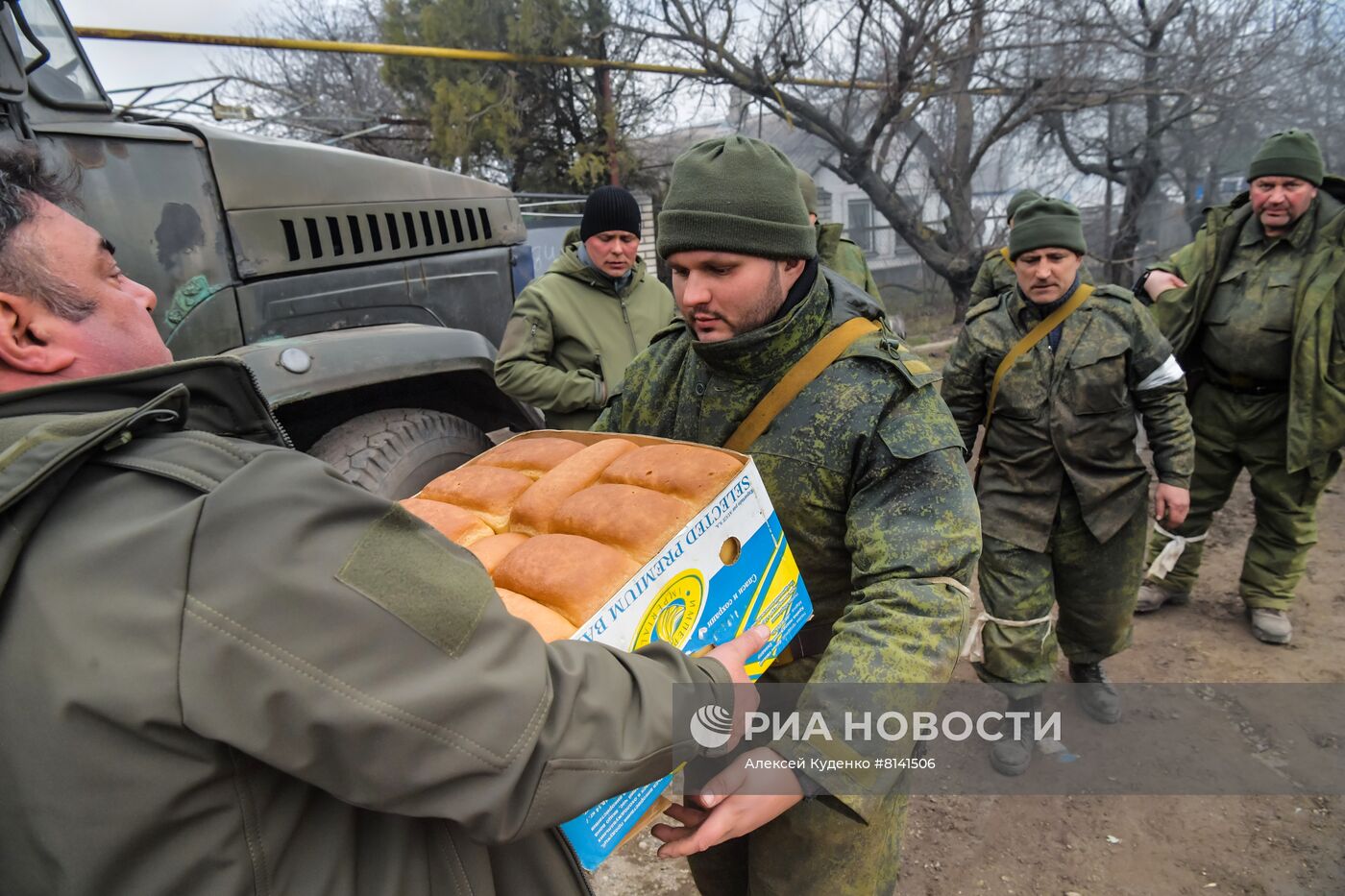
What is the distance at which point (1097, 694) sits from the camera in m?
3.36

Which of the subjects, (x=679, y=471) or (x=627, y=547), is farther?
(x=679, y=471)

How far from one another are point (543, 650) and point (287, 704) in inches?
10.9

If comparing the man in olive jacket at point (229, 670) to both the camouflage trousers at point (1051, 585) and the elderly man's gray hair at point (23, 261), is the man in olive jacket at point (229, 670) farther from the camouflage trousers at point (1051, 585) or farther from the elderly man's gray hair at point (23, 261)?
the camouflage trousers at point (1051, 585)

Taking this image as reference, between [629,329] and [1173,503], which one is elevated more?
[629,329]

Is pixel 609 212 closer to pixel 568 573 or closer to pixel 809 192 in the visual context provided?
pixel 809 192

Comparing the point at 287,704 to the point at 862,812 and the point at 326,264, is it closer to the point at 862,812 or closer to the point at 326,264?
the point at 862,812

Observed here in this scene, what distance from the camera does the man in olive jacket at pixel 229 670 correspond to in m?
0.77

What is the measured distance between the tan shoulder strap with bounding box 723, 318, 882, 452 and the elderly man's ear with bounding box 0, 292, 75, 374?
1123mm

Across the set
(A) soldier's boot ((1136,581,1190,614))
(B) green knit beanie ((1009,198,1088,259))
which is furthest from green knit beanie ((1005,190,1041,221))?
(A) soldier's boot ((1136,581,1190,614))

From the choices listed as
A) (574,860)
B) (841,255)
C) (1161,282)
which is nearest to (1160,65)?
(1161,282)

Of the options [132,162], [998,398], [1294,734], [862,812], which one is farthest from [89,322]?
[1294,734]

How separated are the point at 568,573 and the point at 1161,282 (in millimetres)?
3950

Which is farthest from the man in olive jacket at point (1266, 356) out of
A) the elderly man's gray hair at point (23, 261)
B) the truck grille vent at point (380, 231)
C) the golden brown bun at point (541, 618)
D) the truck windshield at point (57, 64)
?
the truck windshield at point (57, 64)

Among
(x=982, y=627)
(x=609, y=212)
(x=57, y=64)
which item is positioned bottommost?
(x=982, y=627)
